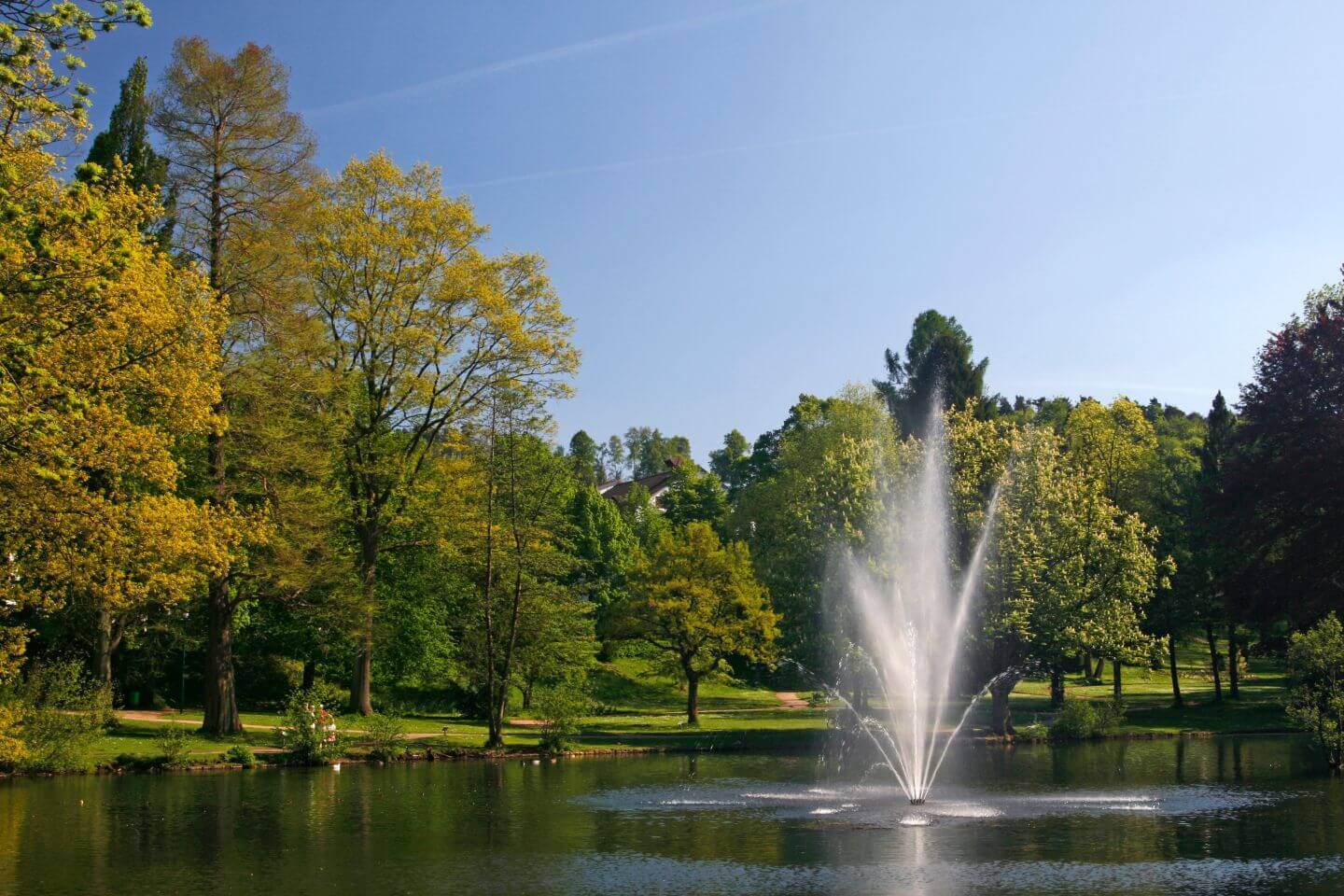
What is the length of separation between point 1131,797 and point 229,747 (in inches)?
1052

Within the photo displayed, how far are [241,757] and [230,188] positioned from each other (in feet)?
61.8

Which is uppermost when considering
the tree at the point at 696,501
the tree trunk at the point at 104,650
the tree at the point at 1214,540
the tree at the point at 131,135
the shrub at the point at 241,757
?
the tree at the point at 131,135

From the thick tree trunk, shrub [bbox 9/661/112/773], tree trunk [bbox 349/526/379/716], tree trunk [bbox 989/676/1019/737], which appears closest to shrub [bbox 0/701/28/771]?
shrub [bbox 9/661/112/773]

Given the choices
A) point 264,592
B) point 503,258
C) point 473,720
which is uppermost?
point 503,258

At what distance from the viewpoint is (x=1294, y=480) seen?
48125 mm

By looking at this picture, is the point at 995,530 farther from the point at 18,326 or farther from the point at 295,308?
the point at 18,326

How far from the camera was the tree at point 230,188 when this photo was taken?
38781 mm

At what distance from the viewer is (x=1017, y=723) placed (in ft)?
165

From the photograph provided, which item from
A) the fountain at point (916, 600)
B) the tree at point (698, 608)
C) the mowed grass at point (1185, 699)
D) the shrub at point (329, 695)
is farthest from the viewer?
the tree at point (698, 608)

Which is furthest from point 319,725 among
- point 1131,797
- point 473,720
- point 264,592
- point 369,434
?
point 1131,797

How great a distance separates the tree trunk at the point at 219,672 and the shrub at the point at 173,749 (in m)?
4.90

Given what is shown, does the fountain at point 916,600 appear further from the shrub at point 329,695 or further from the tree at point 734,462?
the tree at point 734,462

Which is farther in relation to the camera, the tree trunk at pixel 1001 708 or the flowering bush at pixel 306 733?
the tree trunk at pixel 1001 708

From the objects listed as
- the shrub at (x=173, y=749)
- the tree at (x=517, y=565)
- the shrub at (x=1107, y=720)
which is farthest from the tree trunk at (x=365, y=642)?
the shrub at (x=1107, y=720)
